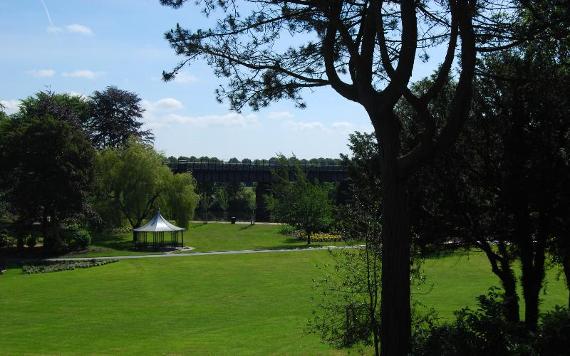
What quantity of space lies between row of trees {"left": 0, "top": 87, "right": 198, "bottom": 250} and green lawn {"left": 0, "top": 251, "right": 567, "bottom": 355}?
283 inches

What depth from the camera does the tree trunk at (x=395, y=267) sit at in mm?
8266

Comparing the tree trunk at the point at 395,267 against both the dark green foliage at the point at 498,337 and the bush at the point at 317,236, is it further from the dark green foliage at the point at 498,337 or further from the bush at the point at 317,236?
the bush at the point at 317,236

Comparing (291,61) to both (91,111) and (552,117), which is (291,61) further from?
(91,111)

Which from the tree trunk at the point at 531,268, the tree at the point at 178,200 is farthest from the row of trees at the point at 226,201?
the tree trunk at the point at 531,268

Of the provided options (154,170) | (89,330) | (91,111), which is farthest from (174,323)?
(91,111)

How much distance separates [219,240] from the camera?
2031 inches

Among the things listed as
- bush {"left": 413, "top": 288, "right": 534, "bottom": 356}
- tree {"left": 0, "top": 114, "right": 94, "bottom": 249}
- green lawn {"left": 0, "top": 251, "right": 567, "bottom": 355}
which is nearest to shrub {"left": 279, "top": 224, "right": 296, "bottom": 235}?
green lawn {"left": 0, "top": 251, "right": 567, "bottom": 355}

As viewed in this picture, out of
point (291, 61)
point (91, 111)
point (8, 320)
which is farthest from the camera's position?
point (91, 111)

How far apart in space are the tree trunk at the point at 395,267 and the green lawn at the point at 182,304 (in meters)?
4.54

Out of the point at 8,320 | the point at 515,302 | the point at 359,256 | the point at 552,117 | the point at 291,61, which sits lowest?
the point at 8,320

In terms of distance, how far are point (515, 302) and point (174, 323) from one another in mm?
12610

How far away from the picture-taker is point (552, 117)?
36.0 feet

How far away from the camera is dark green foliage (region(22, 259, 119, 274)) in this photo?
114ft

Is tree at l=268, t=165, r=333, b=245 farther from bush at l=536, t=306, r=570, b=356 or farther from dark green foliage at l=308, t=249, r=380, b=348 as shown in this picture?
bush at l=536, t=306, r=570, b=356
